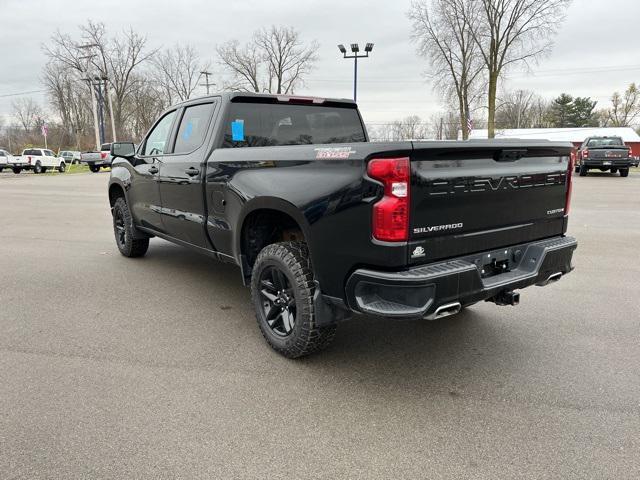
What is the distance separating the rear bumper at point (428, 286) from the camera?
8.77 feet

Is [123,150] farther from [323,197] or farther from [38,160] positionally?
[38,160]

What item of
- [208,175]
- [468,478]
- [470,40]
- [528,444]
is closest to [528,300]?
[528,444]

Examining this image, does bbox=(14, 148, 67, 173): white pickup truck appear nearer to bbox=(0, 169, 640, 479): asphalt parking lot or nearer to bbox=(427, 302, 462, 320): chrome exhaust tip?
bbox=(0, 169, 640, 479): asphalt parking lot

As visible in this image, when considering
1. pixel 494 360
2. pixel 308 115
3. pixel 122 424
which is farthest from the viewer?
pixel 308 115

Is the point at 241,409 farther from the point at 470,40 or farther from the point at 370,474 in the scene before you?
the point at 470,40

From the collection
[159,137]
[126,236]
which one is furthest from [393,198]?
[126,236]

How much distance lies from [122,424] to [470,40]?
42.7m

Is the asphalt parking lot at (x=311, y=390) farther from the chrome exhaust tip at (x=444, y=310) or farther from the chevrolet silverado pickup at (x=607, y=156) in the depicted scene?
the chevrolet silverado pickup at (x=607, y=156)

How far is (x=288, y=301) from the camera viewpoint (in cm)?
350

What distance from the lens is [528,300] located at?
4.89 m

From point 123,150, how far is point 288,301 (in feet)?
11.6

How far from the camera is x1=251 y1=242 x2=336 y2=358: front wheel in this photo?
10.6 ft

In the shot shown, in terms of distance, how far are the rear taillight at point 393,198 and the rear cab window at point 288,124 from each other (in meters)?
1.96

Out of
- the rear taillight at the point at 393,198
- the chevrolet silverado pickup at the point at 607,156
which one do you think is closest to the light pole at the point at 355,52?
the chevrolet silverado pickup at the point at 607,156
